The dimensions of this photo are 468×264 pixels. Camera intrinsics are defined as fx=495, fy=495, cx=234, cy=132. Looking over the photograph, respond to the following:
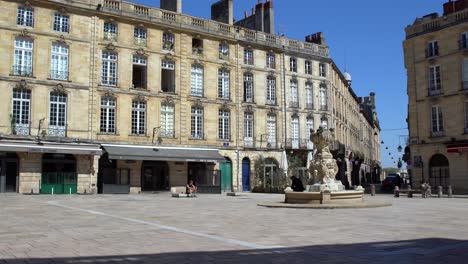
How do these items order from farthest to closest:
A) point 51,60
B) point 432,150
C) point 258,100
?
point 258,100, point 432,150, point 51,60

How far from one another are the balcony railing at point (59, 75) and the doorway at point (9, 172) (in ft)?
16.7

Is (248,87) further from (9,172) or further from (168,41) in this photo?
(9,172)

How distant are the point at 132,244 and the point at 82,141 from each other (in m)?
22.2

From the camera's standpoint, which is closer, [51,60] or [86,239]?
[86,239]

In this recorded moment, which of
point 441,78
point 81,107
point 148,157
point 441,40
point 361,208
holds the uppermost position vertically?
point 441,40

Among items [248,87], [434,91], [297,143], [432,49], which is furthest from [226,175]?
[432,49]

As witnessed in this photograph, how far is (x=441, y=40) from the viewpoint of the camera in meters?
34.3

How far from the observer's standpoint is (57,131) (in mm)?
28797

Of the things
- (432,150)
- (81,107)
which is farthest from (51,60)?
(432,150)

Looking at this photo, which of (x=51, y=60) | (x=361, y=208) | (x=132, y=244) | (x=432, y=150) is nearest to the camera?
(x=132, y=244)

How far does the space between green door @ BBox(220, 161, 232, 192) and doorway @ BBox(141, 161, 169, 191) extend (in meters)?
4.26

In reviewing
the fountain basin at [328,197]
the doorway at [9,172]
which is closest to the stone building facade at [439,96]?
the fountain basin at [328,197]

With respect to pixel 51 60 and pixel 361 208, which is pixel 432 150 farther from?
pixel 51 60

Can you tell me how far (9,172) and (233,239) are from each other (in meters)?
22.0
